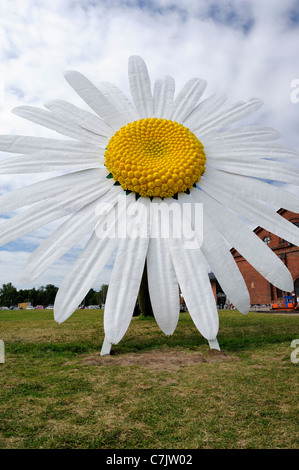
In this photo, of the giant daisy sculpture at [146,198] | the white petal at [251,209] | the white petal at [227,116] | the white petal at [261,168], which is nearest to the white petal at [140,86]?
the giant daisy sculpture at [146,198]

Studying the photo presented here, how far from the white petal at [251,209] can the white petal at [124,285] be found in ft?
2.01

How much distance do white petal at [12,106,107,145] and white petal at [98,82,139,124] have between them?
334 millimetres

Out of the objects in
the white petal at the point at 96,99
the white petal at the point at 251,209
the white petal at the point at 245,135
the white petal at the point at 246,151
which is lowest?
the white petal at the point at 251,209

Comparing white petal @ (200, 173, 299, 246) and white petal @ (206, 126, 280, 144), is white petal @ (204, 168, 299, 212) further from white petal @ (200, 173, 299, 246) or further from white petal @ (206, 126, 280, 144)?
white petal @ (206, 126, 280, 144)

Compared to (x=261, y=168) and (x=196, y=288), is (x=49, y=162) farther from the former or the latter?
(x=261, y=168)

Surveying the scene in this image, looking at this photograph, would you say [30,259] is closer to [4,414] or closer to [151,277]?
[151,277]

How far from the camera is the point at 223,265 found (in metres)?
1.78

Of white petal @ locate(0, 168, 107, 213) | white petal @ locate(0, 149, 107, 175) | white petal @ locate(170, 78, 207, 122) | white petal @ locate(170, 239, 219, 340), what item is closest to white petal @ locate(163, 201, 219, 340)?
white petal @ locate(170, 239, 219, 340)

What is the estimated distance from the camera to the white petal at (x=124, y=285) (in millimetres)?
1544

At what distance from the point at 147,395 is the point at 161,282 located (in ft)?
3.98

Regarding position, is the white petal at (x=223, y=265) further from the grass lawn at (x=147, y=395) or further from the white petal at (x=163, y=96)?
the white petal at (x=163, y=96)

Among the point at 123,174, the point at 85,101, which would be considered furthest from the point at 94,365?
the point at 85,101

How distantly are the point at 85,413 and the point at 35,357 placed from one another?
4.43 feet

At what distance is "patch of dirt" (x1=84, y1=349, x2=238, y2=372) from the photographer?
10.0ft
